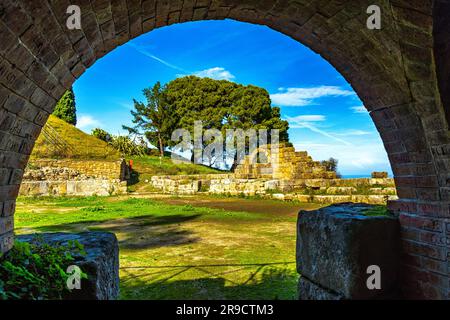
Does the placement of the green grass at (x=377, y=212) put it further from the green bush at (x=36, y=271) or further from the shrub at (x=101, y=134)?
the shrub at (x=101, y=134)

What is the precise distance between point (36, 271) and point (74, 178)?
19.9 m

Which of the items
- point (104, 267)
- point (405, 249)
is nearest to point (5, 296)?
point (104, 267)

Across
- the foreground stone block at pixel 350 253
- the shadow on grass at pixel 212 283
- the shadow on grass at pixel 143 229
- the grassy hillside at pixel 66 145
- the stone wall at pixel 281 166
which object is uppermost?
the grassy hillside at pixel 66 145

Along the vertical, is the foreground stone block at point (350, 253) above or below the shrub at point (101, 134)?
below

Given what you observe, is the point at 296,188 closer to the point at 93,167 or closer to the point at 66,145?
the point at 93,167

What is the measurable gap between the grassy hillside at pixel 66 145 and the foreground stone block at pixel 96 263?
2138 cm

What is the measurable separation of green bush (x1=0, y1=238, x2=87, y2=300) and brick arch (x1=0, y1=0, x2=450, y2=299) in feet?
0.50

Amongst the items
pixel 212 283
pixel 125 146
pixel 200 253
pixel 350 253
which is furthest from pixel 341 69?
pixel 125 146

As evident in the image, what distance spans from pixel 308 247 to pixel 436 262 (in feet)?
3.55

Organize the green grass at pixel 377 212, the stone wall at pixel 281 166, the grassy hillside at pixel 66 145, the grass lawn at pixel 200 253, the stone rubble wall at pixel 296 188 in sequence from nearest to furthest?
the green grass at pixel 377 212
the grass lawn at pixel 200 253
the stone rubble wall at pixel 296 188
the stone wall at pixel 281 166
the grassy hillside at pixel 66 145

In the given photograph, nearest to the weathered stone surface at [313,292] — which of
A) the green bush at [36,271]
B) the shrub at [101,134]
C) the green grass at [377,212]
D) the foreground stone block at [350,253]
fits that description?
the foreground stone block at [350,253]

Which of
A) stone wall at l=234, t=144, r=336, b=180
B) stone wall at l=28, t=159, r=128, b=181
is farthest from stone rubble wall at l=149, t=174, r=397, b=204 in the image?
stone wall at l=28, t=159, r=128, b=181

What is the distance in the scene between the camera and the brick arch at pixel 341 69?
1904 mm

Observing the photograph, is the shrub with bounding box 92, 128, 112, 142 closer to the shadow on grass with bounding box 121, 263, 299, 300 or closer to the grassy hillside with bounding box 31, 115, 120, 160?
the grassy hillside with bounding box 31, 115, 120, 160
